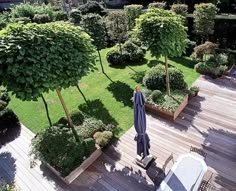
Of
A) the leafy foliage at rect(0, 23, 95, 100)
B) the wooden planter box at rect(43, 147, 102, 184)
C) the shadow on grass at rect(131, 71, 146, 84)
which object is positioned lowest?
the wooden planter box at rect(43, 147, 102, 184)

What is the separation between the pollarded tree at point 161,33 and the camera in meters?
11.8

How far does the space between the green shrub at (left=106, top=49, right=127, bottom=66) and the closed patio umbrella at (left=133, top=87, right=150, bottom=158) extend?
36.5 feet

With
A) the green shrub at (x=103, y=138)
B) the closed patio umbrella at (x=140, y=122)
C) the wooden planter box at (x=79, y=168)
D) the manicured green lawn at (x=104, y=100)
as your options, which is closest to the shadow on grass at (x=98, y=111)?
the manicured green lawn at (x=104, y=100)

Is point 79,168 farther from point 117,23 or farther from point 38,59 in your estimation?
point 117,23

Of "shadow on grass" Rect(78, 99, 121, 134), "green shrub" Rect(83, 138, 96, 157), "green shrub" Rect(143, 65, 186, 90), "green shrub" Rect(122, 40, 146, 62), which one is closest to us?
"green shrub" Rect(83, 138, 96, 157)

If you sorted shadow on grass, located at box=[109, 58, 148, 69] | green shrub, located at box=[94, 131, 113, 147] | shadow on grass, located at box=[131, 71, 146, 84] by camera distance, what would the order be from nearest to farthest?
1. green shrub, located at box=[94, 131, 113, 147]
2. shadow on grass, located at box=[131, 71, 146, 84]
3. shadow on grass, located at box=[109, 58, 148, 69]

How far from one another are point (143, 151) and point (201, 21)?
42.3 ft

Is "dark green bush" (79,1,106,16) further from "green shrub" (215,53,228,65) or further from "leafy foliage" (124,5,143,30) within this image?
"green shrub" (215,53,228,65)

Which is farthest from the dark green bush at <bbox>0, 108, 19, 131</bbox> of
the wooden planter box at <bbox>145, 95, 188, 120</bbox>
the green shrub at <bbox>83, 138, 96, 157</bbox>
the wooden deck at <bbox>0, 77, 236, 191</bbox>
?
the wooden planter box at <bbox>145, 95, 188, 120</bbox>

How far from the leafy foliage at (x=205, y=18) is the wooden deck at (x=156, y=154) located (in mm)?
6793

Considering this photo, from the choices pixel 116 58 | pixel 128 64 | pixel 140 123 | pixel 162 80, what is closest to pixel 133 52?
pixel 128 64

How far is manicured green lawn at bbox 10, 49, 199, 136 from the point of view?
1421cm

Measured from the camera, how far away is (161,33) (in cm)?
1172

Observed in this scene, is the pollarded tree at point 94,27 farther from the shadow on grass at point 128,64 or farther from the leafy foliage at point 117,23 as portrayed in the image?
the shadow on grass at point 128,64
